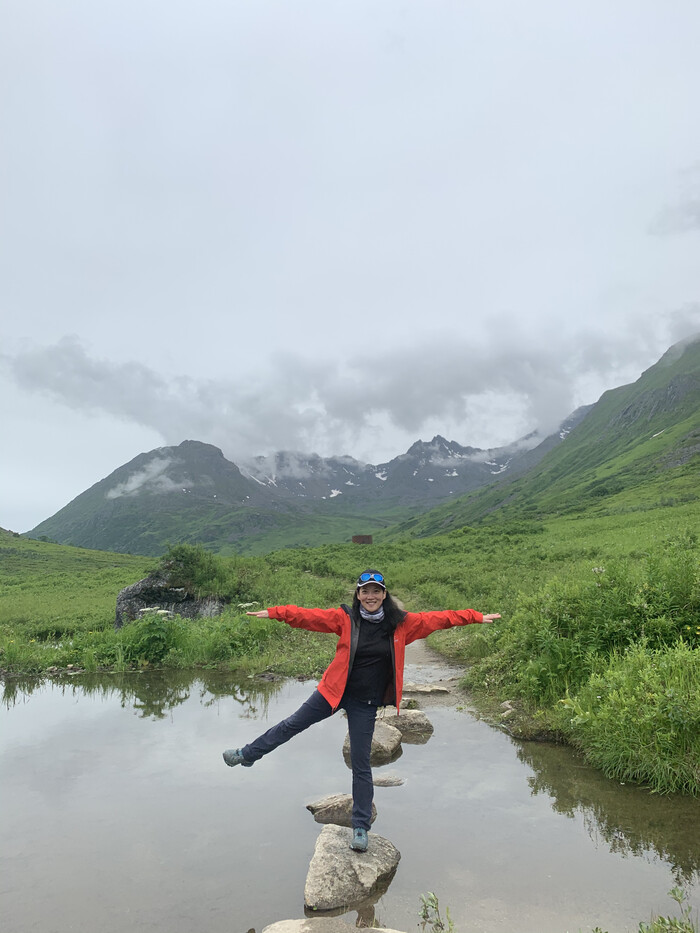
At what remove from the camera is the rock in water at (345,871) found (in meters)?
5.39

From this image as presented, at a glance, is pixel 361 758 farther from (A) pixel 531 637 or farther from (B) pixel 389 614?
(A) pixel 531 637

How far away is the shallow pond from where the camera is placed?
17.1ft

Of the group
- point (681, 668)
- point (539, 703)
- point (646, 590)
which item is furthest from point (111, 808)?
point (646, 590)

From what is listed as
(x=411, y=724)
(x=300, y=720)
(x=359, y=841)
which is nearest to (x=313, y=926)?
(x=359, y=841)

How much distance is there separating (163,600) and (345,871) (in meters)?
20.0

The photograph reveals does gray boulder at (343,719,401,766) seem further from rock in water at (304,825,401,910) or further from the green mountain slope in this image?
the green mountain slope

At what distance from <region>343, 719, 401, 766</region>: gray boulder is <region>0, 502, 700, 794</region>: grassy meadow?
2.17 meters

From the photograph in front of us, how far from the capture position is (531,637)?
11945 millimetres

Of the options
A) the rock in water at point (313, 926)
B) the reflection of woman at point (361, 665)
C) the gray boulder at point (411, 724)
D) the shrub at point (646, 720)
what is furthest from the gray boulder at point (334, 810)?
the shrub at point (646, 720)

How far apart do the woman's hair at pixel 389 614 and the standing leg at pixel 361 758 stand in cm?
96

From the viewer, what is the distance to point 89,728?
10711mm

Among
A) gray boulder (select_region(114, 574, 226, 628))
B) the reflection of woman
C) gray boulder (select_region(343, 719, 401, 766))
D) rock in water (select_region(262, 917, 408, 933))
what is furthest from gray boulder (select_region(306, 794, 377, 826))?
gray boulder (select_region(114, 574, 226, 628))

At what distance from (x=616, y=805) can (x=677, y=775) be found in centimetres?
95

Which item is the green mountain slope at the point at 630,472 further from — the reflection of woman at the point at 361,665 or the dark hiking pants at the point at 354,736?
the dark hiking pants at the point at 354,736
